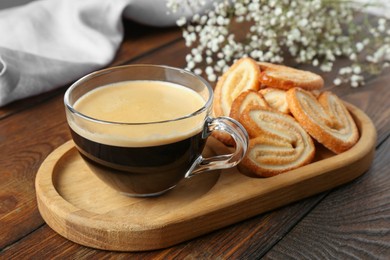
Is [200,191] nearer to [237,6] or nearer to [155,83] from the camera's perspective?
[155,83]

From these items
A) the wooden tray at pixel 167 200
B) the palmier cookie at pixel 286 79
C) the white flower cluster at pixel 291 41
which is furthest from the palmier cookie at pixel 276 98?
the white flower cluster at pixel 291 41

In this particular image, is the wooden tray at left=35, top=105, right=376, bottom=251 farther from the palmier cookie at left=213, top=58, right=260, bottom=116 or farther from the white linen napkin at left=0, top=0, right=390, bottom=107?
the white linen napkin at left=0, top=0, right=390, bottom=107

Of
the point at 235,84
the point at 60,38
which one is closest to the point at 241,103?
the point at 235,84

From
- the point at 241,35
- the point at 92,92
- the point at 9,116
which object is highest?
the point at 92,92

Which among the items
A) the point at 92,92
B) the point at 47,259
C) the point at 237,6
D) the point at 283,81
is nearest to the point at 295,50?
the point at 237,6

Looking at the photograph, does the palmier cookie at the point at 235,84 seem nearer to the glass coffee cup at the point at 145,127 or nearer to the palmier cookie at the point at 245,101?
the palmier cookie at the point at 245,101

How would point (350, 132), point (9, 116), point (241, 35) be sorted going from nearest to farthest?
1. point (350, 132)
2. point (9, 116)
3. point (241, 35)

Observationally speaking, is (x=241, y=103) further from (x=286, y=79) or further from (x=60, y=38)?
(x=60, y=38)
